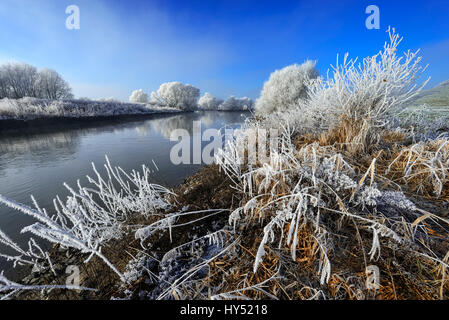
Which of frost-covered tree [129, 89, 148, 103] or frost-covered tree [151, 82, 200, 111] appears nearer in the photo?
frost-covered tree [151, 82, 200, 111]

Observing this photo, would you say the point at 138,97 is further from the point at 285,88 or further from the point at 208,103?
the point at 285,88

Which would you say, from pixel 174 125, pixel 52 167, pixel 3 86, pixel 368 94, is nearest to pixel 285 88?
pixel 174 125

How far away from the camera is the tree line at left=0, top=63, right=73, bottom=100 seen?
2583 cm

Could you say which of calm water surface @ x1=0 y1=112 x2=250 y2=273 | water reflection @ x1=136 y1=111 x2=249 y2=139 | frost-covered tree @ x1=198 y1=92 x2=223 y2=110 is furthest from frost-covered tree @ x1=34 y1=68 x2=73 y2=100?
calm water surface @ x1=0 y1=112 x2=250 y2=273

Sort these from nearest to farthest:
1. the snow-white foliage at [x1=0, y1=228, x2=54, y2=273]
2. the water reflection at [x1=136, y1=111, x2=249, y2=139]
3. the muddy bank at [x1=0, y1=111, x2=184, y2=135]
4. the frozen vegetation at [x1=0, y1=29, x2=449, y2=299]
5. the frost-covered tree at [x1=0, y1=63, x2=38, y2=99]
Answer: the frozen vegetation at [x1=0, y1=29, x2=449, y2=299] → the snow-white foliage at [x1=0, y1=228, x2=54, y2=273] → the muddy bank at [x1=0, y1=111, x2=184, y2=135] → the water reflection at [x1=136, y1=111, x2=249, y2=139] → the frost-covered tree at [x1=0, y1=63, x2=38, y2=99]

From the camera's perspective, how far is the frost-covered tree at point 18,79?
2580cm

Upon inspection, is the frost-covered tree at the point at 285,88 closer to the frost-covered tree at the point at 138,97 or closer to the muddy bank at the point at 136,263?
the muddy bank at the point at 136,263

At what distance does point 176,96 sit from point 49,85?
77.4 ft

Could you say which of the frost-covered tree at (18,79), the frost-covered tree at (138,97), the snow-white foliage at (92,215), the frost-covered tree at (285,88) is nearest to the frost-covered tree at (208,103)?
the frost-covered tree at (138,97)

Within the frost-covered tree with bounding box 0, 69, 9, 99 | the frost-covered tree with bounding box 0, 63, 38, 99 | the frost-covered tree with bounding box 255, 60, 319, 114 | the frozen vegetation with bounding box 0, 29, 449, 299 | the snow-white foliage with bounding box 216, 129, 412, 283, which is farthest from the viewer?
the frost-covered tree with bounding box 0, 63, 38, 99

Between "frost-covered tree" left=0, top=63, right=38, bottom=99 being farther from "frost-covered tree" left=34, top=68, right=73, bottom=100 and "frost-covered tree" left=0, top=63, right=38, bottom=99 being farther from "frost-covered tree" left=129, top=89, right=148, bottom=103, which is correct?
"frost-covered tree" left=129, top=89, right=148, bottom=103

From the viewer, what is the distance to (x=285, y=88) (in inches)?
458
